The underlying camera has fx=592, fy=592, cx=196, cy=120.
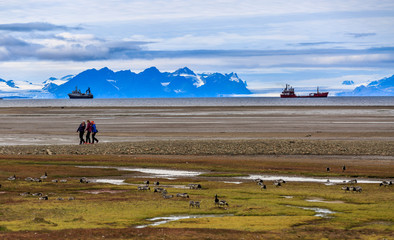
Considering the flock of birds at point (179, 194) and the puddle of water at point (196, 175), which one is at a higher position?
the flock of birds at point (179, 194)

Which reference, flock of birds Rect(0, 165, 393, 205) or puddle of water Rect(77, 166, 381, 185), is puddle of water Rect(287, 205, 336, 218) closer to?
flock of birds Rect(0, 165, 393, 205)

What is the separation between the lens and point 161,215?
18500 mm

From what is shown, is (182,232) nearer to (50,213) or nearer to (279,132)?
(50,213)

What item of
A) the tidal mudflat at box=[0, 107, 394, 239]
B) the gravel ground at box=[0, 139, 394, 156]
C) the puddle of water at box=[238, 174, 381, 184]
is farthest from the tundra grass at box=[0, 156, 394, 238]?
the gravel ground at box=[0, 139, 394, 156]

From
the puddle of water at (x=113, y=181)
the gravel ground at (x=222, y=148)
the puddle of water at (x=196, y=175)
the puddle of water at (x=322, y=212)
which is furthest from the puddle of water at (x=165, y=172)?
the puddle of water at (x=322, y=212)

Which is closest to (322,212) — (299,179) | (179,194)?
(179,194)

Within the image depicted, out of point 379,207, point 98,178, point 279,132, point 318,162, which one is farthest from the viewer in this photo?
point 279,132

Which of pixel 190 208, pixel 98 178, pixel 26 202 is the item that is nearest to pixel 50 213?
pixel 26 202

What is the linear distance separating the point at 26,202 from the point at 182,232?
7036 millimetres

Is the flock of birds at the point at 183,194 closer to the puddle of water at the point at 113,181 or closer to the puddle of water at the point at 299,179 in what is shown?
the puddle of water at the point at 113,181

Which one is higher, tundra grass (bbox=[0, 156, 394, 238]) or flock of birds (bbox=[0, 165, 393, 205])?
flock of birds (bbox=[0, 165, 393, 205])

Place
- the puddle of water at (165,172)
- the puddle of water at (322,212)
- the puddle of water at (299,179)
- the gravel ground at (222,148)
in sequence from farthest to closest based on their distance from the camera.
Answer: the gravel ground at (222,148) < the puddle of water at (165,172) < the puddle of water at (299,179) < the puddle of water at (322,212)

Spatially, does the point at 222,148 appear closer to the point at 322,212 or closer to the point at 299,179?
the point at 299,179

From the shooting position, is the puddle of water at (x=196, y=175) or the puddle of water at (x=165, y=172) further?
the puddle of water at (x=165, y=172)
